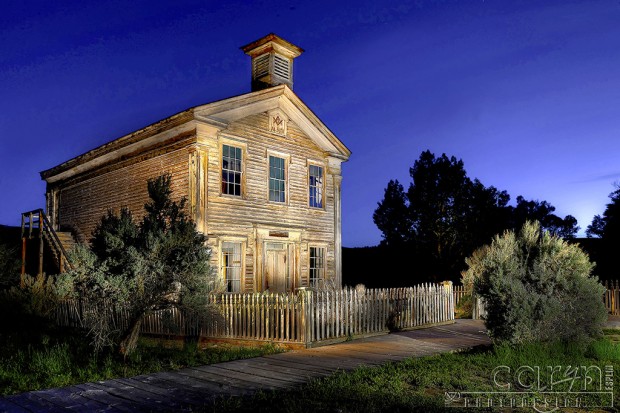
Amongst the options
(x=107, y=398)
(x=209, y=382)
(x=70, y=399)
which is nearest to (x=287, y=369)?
(x=209, y=382)

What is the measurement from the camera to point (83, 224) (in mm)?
21812

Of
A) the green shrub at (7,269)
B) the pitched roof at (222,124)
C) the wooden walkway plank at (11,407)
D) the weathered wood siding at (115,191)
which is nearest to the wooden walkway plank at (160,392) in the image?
the wooden walkway plank at (11,407)

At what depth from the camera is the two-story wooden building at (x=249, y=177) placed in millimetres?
17016

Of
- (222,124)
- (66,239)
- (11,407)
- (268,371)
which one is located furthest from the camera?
(66,239)

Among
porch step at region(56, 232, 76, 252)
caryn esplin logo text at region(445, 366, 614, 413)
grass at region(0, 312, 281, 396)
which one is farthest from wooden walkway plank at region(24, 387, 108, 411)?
porch step at region(56, 232, 76, 252)

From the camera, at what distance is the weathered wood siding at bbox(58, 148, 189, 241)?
17.3 meters

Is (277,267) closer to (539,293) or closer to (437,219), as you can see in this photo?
(539,293)

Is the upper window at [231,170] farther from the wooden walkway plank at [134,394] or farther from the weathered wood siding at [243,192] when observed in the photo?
the wooden walkway plank at [134,394]

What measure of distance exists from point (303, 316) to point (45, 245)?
15.1 meters

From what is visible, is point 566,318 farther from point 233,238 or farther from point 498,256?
point 233,238

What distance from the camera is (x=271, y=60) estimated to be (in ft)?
67.4

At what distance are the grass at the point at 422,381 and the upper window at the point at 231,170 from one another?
31.8ft

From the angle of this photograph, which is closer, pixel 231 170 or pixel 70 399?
pixel 70 399

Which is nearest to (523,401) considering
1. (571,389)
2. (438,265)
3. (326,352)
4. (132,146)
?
(571,389)
